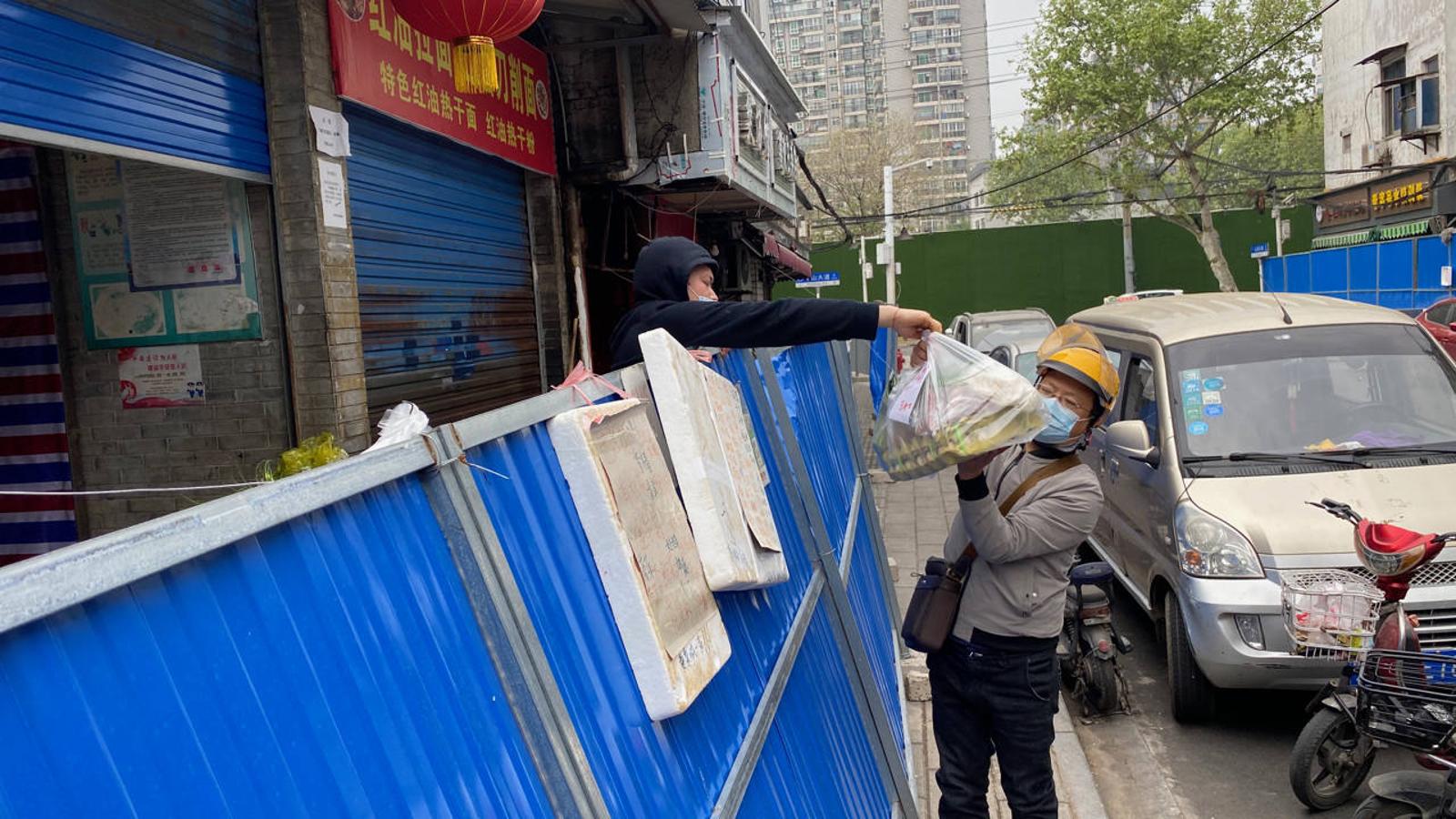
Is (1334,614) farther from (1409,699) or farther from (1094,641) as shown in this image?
(1094,641)

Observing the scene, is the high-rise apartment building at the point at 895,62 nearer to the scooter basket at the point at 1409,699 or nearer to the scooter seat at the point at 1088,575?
the scooter seat at the point at 1088,575

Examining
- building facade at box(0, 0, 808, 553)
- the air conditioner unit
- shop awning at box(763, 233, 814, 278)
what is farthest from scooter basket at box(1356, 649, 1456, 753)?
the air conditioner unit

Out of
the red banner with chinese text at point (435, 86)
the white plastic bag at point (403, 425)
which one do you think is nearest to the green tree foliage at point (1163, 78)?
the red banner with chinese text at point (435, 86)

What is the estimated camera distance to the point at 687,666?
182cm

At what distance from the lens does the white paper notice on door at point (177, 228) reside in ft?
16.9

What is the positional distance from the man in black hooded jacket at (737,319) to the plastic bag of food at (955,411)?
0.13 meters

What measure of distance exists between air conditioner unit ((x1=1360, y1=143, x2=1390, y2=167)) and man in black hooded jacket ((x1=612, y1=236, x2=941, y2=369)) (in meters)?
28.3

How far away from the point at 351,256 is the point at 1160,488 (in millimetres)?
4392

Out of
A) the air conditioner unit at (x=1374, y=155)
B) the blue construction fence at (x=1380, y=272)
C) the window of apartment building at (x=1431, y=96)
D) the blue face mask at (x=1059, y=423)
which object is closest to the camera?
the blue face mask at (x=1059, y=423)

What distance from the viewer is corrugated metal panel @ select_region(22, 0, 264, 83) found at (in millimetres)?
4152

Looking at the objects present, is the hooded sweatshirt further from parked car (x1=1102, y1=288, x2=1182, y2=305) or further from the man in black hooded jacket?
parked car (x1=1102, y1=288, x2=1182, y2=305)

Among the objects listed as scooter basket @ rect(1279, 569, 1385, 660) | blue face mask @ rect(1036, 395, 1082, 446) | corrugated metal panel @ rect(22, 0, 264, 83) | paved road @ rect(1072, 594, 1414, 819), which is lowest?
paved road @ rect(1072, 594, 1414, 819)

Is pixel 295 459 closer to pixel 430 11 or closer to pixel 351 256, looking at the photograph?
pixel 351 256

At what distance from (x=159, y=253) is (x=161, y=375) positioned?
63 cm
